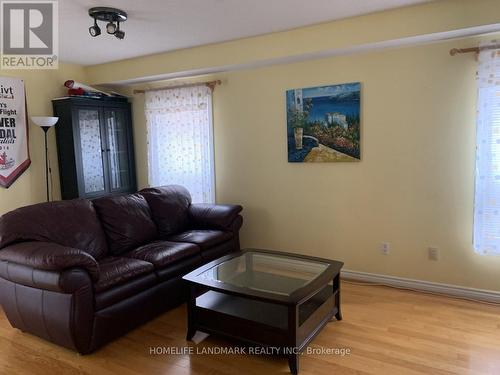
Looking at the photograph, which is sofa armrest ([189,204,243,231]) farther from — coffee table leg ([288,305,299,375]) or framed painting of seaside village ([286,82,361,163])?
coffee table leg ([288,305,299,375])

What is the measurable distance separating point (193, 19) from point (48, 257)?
6.85 ft

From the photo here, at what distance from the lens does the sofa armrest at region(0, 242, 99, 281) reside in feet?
6.98

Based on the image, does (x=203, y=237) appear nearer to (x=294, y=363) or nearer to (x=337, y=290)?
(x=337, y=290)

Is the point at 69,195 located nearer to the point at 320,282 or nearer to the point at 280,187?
the point at 280,187

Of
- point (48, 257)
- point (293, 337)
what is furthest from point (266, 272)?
point (48, 257)

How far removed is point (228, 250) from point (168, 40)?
2.13m

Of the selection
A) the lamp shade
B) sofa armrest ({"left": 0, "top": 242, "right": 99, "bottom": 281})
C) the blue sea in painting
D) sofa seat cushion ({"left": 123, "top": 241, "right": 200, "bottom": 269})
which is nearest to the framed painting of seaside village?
the blue sea in painting

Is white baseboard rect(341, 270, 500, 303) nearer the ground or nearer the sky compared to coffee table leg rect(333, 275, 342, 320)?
nearer the ground

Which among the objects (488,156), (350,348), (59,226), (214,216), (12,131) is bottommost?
(350,348)

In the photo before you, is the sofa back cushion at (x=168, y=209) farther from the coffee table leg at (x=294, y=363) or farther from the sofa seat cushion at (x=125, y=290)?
the coffee table leg at (x=294, y=363)

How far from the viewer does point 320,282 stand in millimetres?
2357

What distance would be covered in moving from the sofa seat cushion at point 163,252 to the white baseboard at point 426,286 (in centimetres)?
158

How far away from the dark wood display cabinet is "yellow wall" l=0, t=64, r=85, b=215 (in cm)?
9

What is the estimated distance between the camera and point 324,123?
3.48 m
